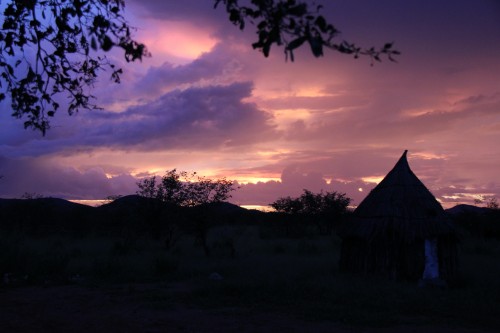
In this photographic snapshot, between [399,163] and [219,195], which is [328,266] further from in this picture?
[219,195]

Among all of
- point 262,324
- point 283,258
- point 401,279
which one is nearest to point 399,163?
point 401,279

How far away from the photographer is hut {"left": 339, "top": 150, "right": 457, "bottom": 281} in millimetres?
13789

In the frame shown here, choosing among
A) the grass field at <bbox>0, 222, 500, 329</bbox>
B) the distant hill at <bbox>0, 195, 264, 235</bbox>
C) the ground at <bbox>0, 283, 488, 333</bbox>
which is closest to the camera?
the ground at <bbox>0, 283, 488, 333</bbox>

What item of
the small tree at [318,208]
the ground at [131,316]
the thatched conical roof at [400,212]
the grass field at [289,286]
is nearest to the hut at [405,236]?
the thatched conical roof at [400,212]

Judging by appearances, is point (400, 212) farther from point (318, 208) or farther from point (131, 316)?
point (318, 208)

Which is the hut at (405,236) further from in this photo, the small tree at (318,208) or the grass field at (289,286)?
the small tree at (318,208)

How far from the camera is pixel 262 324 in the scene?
8578mm

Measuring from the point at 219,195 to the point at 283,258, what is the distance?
4118 millimetres

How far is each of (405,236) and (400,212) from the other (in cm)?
78

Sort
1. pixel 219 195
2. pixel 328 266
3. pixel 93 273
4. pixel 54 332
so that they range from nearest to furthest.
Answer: pixel 54 332 < pixel 93 273 < pixel 328 266 < pixel 219 195

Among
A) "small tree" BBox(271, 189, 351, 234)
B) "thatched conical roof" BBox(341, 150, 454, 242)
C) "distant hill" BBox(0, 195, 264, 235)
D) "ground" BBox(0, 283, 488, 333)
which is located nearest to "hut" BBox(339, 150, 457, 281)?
"thatched conical roof" BBox(341, 150, 454, 242)

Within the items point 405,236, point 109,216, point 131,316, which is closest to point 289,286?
point 405,236

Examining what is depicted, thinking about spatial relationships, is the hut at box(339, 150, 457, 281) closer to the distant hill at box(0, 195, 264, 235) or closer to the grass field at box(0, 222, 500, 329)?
the grass field at box(0, 222, 500, 329)

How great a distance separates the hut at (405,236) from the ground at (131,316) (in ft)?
18.2
